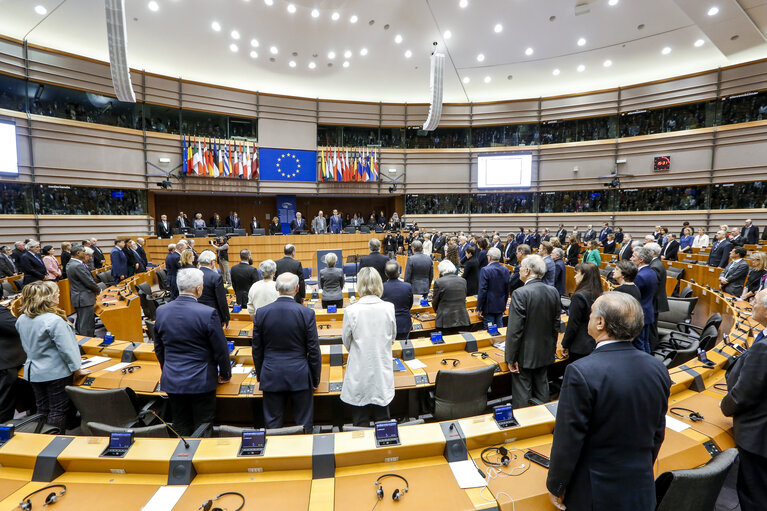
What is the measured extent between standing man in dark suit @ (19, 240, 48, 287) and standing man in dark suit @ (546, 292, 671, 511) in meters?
8.78

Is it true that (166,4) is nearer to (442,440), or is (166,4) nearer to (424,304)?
(424,304)

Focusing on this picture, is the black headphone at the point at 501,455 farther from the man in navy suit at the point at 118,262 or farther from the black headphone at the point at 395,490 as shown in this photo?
the man in navy suit at the point at 118,262

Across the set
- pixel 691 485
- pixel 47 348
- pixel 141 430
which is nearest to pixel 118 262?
pixel 47 348

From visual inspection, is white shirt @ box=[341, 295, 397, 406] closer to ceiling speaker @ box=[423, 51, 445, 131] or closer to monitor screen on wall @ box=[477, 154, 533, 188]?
ceiling speaker @ box=[423, 51, 445, 131]

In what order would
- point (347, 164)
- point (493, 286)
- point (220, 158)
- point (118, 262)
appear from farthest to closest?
point (347, 164), point (220, 158), point (118, 262), point (493, 286)

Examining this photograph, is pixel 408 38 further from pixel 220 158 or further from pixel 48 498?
pixel 48 498

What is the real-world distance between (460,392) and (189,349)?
2208 mm

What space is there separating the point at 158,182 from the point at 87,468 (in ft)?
44.6

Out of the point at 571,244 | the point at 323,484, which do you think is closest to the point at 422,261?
the point at 323,484

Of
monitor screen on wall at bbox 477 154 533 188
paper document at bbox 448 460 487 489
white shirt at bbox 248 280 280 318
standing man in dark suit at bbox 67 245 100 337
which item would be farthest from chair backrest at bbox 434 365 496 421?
monitor screen on wall at bbox 477 154 533 188

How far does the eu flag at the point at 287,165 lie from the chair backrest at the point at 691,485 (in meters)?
15.6

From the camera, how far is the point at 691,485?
164 centimetres

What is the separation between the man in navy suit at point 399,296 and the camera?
4367 mm

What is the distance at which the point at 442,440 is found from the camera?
2209 mm
